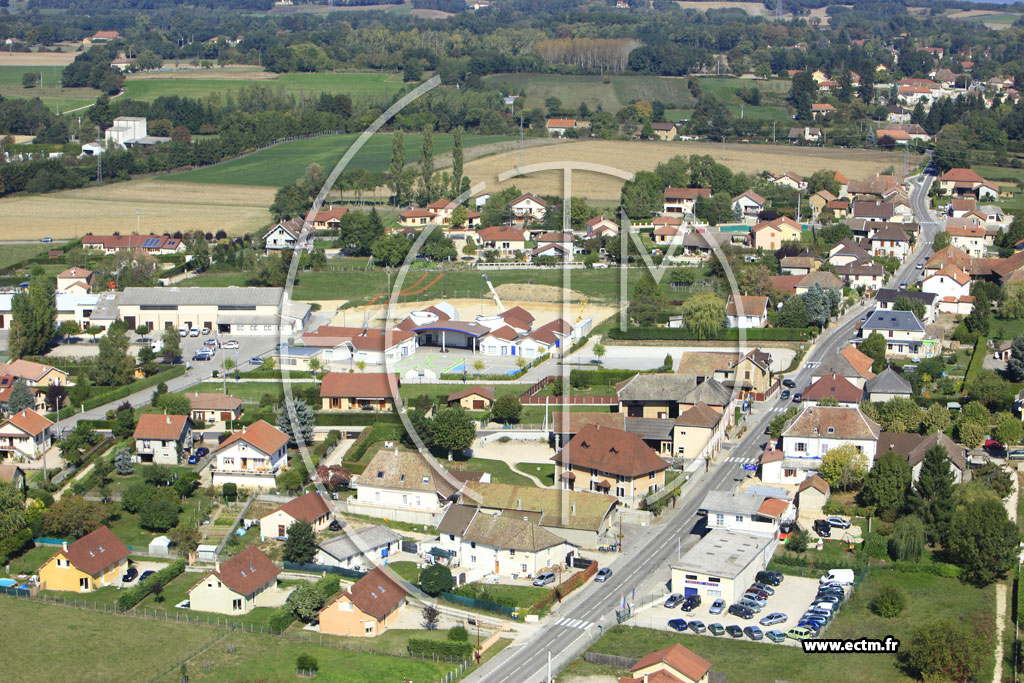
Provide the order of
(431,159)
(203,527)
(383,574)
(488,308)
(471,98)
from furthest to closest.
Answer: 1. (471,98)
2. (431,159)
3. (488,308)
4. (203,527)
5. (383,574)

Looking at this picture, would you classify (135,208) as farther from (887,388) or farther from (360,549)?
(360,549)

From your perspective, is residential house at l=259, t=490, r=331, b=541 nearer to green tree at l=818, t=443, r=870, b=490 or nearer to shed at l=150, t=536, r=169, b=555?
shed at l=150, t=536, r=169, b=555

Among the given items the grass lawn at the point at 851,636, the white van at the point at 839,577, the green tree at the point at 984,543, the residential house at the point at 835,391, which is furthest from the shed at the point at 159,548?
the residential house at the point at 835,391

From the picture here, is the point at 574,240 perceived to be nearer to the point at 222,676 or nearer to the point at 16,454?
the point at 16,454

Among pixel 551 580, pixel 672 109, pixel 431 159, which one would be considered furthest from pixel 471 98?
pixel 551 580

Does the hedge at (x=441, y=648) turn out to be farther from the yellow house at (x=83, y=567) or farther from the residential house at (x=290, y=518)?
the yellow house at (x=83, y=567)

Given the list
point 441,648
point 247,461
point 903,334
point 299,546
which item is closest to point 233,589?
point 299,546
